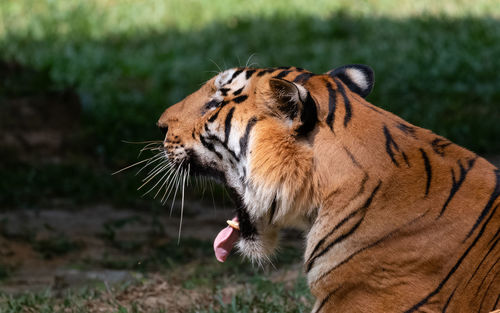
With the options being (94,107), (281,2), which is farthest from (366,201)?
(281,2)

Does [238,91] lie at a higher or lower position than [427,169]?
higher

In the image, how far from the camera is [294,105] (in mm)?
2342

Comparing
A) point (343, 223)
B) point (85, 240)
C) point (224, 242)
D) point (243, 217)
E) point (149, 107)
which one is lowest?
point (85, 240)

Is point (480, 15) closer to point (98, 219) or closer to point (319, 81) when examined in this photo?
point (98, 219)

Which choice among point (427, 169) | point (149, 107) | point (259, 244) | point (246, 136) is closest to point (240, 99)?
point (246, 136)

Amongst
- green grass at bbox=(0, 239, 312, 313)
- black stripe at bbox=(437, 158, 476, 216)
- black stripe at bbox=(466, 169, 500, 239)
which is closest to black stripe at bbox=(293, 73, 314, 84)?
black stripe at bbox=(437, 158, 476, 216)

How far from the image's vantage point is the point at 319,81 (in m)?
2.57

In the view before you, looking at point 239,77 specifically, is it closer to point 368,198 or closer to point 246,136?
point 246,136

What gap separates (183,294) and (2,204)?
2.54m

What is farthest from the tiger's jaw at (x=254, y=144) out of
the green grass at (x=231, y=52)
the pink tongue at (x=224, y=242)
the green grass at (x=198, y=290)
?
the green grass at (x=231, y=52)

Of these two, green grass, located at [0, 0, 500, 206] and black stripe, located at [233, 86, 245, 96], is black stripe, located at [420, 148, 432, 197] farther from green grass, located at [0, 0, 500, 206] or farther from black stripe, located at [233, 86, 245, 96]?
green grass, located at [0, 0, 500, 206]

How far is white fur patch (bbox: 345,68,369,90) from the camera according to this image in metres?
2.74

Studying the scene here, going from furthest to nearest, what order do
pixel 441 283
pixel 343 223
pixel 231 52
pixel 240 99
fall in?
pixel 231 52
pixel 240 99
pixel 343 223
pixel 441 283

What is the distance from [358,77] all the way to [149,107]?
16.8ft
